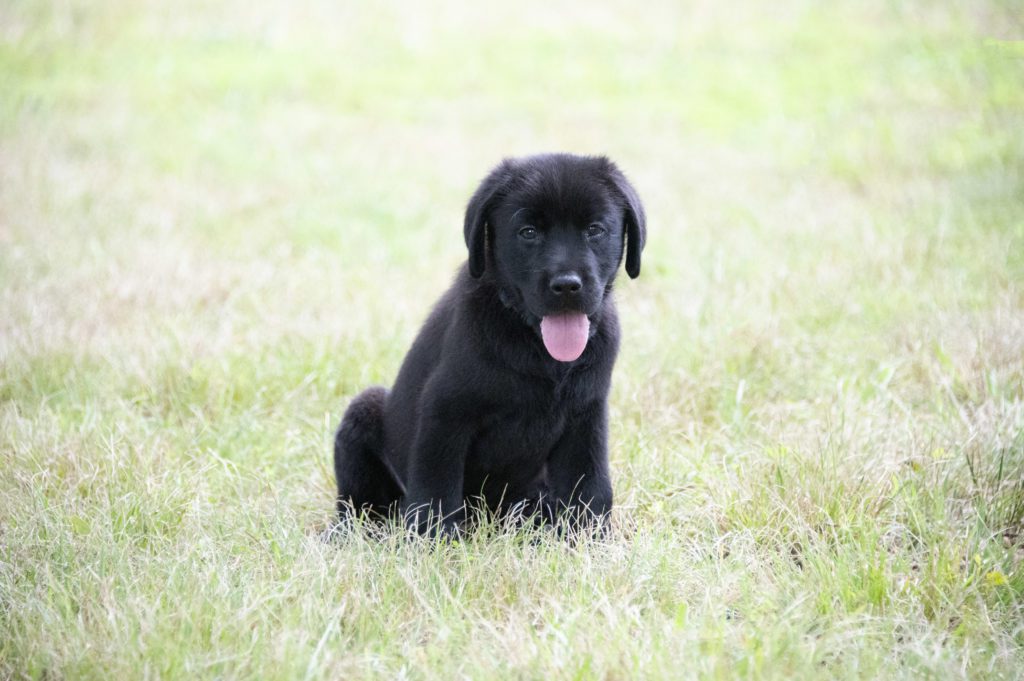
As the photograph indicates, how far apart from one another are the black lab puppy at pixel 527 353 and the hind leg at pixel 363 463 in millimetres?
115

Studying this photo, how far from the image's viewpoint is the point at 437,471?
10.5 ft

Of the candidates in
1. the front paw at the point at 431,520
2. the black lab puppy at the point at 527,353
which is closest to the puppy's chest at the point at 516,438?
the black lab puppy at the point at 527,353

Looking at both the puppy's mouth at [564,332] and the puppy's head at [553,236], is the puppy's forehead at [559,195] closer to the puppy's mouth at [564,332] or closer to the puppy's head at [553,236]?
the puppy's head at [553,236]

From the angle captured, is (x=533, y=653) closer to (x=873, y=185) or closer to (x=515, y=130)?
(x=873, y=185)

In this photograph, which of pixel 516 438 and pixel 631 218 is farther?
pixel 631 218

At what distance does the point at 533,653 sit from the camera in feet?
8.36

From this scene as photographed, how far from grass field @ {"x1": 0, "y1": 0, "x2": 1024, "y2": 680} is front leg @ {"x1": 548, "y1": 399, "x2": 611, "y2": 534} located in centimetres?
17

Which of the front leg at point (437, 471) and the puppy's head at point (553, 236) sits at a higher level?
the puppy's head at point (553, 236)

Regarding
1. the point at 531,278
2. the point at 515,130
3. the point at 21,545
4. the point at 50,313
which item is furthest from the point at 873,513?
the point at 515,130

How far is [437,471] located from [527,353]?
1.47 feet

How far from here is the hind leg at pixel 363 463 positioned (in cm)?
353

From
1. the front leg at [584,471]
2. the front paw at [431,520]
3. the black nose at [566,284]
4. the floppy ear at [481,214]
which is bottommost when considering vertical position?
the front paw at [431,520]

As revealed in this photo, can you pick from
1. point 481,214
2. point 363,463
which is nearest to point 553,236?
point 481,214

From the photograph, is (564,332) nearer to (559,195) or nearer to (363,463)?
(559,195)
